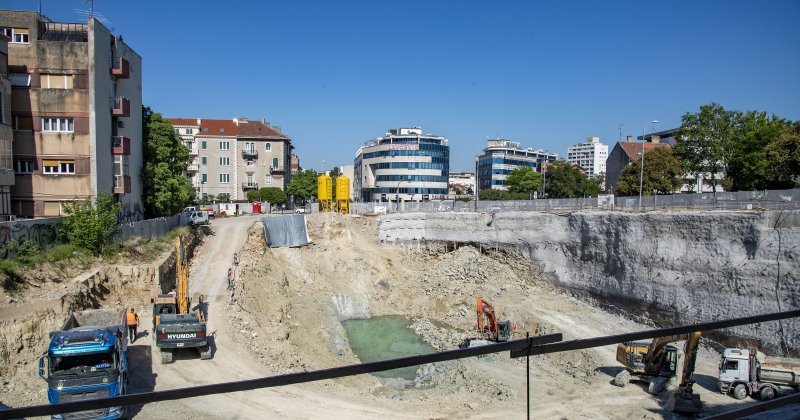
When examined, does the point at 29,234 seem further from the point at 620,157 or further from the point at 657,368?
the point at 620,157

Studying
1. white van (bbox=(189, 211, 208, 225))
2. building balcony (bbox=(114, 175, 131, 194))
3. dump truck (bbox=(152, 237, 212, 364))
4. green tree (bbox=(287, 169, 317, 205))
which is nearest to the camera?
dump truck (bbox=(152, 237, 212, 364))

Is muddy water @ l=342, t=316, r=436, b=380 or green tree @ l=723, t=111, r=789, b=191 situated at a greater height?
green tree @ l=723, t=111, r=789, b=191

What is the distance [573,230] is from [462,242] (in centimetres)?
1161

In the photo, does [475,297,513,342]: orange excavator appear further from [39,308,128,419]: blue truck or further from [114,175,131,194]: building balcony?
→ [114,175,131,194]: building balcony

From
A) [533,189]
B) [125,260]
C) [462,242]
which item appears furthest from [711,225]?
[533,189]

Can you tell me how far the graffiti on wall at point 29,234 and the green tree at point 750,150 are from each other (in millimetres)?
54457

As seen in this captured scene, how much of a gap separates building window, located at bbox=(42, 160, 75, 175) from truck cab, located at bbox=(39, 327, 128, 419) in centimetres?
2040

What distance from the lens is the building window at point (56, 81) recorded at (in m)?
30.9

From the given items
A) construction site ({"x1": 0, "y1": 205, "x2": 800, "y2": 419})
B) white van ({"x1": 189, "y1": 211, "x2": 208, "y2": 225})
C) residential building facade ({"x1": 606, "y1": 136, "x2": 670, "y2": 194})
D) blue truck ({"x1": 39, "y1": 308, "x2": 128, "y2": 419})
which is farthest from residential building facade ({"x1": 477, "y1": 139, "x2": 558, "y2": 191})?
blue truck ({"x1": 39, "y1": 308, "x2": 128, "y2": 419})

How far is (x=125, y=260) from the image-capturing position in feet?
91.3

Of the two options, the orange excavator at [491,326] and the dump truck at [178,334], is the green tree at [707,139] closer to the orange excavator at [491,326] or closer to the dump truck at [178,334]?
the orange excavator at [491,326]

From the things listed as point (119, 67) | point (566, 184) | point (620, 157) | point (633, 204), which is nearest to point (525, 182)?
point (566, 184)

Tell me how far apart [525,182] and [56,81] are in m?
75.0

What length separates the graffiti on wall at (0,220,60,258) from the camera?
22.2m
